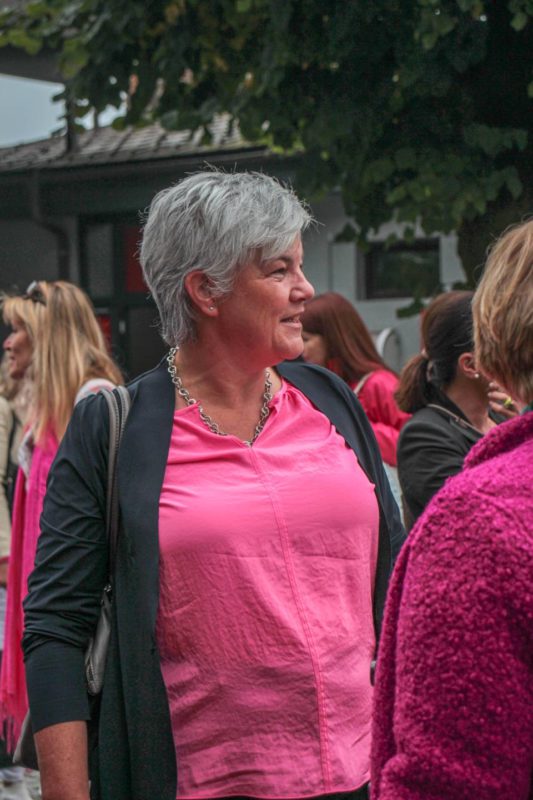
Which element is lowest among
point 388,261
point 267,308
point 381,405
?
point 388,261

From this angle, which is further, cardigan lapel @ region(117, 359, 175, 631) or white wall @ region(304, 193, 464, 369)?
white wall @ region(304, 193, 464, 369)

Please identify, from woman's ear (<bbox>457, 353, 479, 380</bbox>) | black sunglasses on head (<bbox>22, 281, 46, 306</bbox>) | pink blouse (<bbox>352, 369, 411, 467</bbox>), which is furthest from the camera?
pink blouse (<bbox>352, 369, 411, 467</bbox>)

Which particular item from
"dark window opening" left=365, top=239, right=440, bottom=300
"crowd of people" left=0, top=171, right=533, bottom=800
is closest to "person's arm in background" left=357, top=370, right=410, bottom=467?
"crowd of people" left=0, top=171, right=533, bottom=800

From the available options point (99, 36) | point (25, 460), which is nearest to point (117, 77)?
point (99, 36)

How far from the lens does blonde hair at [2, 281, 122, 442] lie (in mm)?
4430

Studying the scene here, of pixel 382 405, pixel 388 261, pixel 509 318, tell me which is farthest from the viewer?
pixel 388 261

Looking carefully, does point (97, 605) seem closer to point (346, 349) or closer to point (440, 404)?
point (440, 404)

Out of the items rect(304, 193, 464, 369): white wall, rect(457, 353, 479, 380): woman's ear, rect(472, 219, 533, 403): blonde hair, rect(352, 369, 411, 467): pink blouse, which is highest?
rect(472, 219, 533, 403): blonde hair

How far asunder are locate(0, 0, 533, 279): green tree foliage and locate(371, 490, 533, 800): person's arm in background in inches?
204

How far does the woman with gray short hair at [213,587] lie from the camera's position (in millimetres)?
2229

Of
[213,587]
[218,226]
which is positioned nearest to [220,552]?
[213,587]

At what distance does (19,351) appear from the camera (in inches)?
207

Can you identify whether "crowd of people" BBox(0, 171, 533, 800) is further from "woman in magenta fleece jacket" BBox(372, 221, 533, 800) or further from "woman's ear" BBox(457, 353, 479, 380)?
"woman's ear" BBox(457, 353, 479, 380)

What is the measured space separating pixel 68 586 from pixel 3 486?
3209 millimetres
